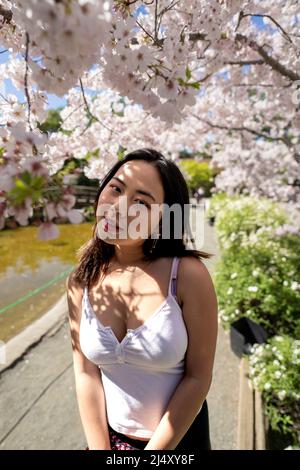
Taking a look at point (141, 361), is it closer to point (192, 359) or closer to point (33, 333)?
point (192, 359)

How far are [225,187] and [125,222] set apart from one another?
37.4ft

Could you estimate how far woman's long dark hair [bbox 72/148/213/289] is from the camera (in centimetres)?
147

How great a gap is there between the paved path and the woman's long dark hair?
207 cm

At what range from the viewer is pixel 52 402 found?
3.26 metres

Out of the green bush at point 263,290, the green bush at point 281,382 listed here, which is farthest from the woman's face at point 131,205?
the green bush at point 263,290

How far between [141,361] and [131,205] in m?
0.69

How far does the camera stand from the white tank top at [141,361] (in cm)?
132

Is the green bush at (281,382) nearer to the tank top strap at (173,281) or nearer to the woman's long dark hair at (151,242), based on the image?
the woman's long dark hair at (151,242)

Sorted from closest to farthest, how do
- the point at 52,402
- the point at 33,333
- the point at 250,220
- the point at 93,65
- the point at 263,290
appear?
1. the point at 93,65
2. the point at 52,402
3. the point at 263,290
4. the point at 33,333
5. the point at 250,220

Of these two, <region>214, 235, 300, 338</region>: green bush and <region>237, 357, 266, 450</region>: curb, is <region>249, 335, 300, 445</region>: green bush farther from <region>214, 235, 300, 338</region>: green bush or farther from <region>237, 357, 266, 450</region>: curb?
<region>214, 235, 300, 338</region>: green bush

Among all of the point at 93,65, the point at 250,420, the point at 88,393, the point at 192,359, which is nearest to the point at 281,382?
the point at 250,420

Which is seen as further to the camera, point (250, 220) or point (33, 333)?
point (250, 220)

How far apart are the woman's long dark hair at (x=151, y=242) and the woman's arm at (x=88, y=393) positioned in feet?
0.35

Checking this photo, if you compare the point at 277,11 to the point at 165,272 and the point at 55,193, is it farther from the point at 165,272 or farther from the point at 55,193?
the point at 55,193
